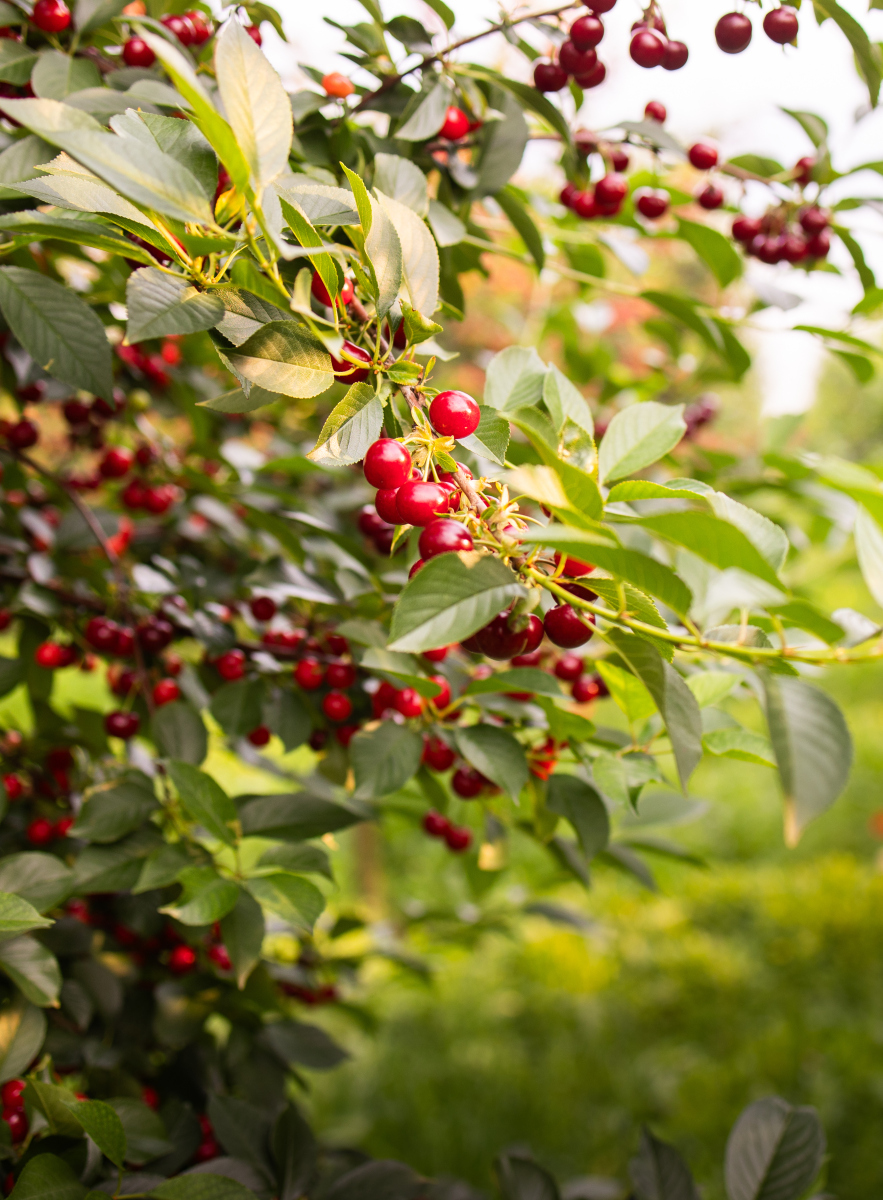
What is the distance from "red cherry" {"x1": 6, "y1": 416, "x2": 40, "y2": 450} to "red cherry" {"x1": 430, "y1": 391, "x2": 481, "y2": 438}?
2.91 feet

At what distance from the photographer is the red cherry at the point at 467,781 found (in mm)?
842

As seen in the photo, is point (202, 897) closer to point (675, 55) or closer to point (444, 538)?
point (444, 538)

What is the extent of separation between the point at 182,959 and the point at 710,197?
1.20 m

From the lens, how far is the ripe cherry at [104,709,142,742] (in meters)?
1.00

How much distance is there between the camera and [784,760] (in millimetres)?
383

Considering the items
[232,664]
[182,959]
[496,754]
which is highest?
[496,754]

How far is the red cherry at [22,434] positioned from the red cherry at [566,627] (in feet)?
3.18

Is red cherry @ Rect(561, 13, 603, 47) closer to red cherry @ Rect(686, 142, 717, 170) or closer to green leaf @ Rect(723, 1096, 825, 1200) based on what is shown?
red cherry @ Rect(686, 142, 717, 170)

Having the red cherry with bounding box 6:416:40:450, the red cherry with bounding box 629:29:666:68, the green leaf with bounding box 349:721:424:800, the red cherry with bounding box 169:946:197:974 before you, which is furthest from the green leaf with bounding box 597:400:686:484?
the red cherry with bounding box 6:416:40:450

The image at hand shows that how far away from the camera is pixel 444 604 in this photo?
45cm

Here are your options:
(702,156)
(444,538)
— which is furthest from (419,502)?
(702,156)

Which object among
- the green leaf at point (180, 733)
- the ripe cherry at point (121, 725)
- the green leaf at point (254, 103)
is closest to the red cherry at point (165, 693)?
the ripe cherry at point (121, 725)

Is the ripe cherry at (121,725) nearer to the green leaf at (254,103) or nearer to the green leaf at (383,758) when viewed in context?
the green leaf at (383,758)

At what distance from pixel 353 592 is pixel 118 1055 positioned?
55 cm
